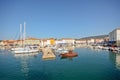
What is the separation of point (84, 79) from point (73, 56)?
1649 inches

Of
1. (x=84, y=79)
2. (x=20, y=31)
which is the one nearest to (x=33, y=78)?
(x=84, y=79)

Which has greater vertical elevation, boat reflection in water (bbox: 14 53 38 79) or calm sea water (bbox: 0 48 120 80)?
calm sea water (bbox: 0 48 120 80)

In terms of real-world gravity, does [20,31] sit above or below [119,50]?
above

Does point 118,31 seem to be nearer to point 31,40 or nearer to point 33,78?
point 31,40

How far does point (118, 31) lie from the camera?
14000 centimetres

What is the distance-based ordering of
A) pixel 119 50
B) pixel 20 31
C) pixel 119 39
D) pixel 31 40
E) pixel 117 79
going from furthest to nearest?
pixel 31 40 < pixel 119 39 < pixel 20 31 < pixel 119 50 < pixel 117 79

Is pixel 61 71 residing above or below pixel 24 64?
above

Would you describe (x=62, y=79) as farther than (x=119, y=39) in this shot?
No

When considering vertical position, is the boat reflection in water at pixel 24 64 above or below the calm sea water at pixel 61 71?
below

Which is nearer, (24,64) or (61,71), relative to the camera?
(61,71)

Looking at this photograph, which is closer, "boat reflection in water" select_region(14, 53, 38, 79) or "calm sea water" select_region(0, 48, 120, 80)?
"calm sea water" select_region(0, 48, 120, 80)

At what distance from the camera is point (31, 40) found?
19638 centimetres

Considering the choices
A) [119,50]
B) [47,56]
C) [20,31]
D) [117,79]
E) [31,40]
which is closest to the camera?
[117,79]

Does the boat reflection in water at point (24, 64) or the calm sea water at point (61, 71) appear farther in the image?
the boat reflection in water at point (24, 64)
